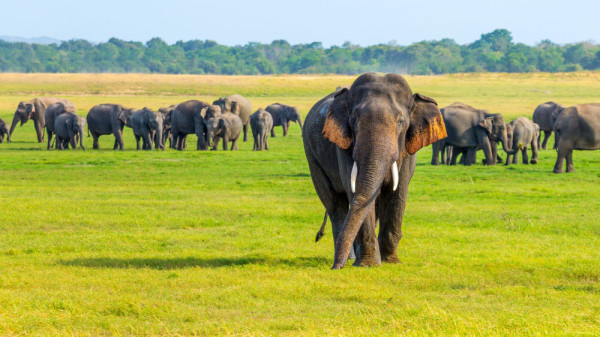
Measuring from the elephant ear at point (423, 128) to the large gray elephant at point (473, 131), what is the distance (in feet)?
66.4

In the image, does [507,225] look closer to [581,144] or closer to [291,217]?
[291,217]

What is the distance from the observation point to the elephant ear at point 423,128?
10.2 m

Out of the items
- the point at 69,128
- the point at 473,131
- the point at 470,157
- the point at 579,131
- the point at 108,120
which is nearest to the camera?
the point at 579,131

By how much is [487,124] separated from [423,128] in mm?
20737

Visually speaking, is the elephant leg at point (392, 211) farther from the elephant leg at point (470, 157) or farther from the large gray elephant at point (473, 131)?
the elephant leg at point (470, 157)

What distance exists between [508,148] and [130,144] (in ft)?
64.5

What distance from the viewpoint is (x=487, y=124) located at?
30344 millimetres

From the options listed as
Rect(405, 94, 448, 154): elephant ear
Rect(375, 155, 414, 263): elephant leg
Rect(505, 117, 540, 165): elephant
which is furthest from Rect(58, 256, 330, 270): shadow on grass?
Rect(505, 117, 540, 165): elephant

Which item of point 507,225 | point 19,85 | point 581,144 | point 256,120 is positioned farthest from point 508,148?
point 19,85

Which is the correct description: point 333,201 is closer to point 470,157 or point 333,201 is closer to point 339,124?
point 339,124

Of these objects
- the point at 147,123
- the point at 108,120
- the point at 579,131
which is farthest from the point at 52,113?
the point at 579,131

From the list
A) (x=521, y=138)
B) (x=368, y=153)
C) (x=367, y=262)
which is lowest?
(x=521, y=138)

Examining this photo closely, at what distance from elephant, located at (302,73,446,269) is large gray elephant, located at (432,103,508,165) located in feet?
64.9

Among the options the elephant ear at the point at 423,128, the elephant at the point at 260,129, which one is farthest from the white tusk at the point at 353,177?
the elephant at the point at 260,129
